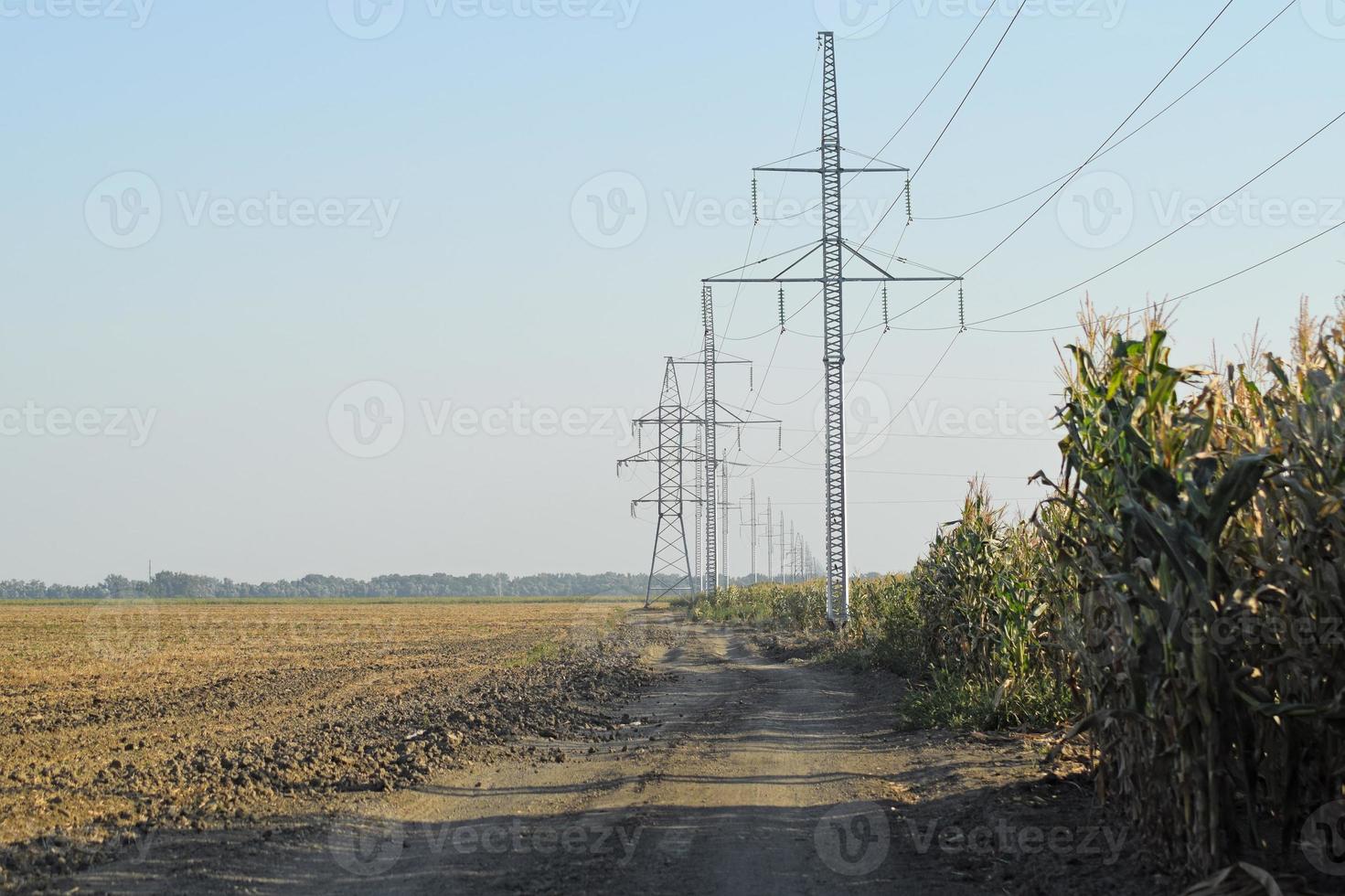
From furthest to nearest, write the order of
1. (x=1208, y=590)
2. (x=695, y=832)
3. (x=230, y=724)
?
(x=230, y=724), (x=695, y=832), (x=1208, y=590)

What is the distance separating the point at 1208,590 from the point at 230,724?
1399 cm

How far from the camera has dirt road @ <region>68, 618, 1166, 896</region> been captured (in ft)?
24.1

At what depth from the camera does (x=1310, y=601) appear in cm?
690

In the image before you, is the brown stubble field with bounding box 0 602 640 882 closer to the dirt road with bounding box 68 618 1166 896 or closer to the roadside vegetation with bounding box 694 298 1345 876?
the dirt road with bounding box 68 618 1166 896

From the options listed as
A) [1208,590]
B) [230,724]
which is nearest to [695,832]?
[1208,590]

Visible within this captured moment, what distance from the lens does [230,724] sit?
53.9 ft

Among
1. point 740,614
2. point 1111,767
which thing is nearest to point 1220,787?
point 1111,767

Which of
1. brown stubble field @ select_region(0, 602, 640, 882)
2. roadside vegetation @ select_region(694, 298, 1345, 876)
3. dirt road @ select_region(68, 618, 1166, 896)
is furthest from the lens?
brown stubble field @ select_region(0, 602, 640, 882)

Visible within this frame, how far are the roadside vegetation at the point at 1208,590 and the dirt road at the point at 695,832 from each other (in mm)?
754

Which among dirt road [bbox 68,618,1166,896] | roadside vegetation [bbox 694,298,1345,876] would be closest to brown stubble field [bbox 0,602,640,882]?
dirt road [bbox 68,618,1166,896]

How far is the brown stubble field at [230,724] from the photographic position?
9391 millimetres

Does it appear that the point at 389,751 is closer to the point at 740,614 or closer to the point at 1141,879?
the point at 1141,879

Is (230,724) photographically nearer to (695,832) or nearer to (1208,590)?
(695,832)

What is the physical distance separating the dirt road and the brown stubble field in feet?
2.77
